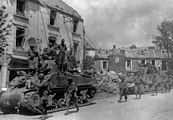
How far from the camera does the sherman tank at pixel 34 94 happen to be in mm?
12742

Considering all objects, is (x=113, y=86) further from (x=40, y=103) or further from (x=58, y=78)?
(x=40, y=103)

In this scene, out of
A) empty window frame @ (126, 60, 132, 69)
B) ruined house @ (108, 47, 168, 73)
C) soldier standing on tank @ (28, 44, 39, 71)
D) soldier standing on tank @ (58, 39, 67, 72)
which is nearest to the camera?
soldier standing on tank @ (28, 44, 39, 71)

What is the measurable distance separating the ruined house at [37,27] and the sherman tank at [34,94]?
525 cm

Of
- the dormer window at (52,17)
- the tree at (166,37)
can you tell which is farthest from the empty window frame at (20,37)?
the tree at (166,37)

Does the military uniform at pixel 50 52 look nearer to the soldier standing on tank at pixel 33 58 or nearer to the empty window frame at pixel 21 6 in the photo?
the soldier standing on tank at pixel 33 58

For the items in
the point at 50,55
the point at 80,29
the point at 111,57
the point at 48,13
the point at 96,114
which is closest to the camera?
the point at 96,114

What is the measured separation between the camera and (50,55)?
51.6 ft

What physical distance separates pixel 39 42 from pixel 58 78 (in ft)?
38.7

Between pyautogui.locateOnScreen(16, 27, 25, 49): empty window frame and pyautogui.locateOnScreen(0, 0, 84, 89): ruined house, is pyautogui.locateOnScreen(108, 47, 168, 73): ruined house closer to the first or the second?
pyautogui.locateOnScreen(0, 0, 84, 89): ruined house

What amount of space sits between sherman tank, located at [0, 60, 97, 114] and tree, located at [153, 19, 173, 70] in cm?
2673

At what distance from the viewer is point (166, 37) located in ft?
135

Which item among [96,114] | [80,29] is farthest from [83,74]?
[80,29]

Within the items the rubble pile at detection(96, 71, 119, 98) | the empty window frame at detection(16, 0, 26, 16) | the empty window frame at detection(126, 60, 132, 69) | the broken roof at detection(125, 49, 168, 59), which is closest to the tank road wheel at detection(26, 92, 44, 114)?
the rubble pile at detection(96, 71, 119, 98)

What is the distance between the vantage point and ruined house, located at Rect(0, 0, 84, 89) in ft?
74.5
